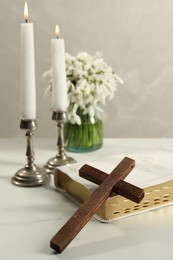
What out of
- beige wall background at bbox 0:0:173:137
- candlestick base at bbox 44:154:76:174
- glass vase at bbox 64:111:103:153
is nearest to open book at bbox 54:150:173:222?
candlestick base at bbox 44:154:76:174

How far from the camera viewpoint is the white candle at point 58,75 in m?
1.14

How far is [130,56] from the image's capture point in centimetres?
166

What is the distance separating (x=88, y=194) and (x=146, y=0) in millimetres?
852

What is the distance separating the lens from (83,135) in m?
1.32

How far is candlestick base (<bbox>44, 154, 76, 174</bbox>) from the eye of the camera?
1191 millimetres

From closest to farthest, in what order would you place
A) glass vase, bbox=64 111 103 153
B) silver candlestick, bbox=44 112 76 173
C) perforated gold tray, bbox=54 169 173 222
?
perforated gold tray, bbox=54 169 173 222 → silver candlestick, bbox=44 112 76 173 → glass vase, bbox=64 111 103 153

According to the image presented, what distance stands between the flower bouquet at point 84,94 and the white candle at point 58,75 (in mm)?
90

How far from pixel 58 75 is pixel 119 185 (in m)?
0.35

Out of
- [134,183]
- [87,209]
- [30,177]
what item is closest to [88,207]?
[87,209]

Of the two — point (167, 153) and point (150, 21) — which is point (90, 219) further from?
point (150, 21)

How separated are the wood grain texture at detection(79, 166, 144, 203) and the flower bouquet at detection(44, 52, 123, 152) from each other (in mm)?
312

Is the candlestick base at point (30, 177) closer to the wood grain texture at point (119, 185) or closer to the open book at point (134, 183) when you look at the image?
the open book at point (134, 183)

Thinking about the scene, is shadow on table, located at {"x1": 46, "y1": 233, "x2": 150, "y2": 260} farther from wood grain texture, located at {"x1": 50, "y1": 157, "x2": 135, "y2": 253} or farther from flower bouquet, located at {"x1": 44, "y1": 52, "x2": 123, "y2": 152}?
flower bouquet, located at {"x1": 44, "y1": 52, "x2": 123, "y2": 152}

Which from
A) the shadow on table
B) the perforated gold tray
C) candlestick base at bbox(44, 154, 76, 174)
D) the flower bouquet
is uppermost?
the flower bouquet
